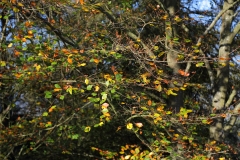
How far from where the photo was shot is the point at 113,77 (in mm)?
4457

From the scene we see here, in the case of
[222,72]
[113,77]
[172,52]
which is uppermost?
[172,52]

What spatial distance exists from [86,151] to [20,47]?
358 cm

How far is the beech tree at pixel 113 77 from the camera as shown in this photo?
452 centimetres

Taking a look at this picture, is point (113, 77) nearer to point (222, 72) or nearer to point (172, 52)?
point (172, 52)

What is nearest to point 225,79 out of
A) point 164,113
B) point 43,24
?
point 164,113

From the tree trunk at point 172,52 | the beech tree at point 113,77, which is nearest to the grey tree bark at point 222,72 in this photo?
the beech tree at point 113,77

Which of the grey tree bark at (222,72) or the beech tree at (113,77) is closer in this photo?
the beech tree at (113,77)

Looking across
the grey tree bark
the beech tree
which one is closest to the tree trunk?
the beech tree

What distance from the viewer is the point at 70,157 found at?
730cm

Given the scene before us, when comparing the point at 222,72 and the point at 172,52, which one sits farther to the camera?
the point at 222,72

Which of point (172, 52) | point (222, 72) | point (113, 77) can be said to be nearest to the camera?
point (113, 77)

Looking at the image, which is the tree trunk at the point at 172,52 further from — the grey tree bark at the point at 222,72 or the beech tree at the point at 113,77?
the grey tree bark at the point at 222,72

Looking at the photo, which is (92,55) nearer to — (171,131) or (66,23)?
(66,23)

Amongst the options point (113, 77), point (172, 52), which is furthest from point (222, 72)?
point (113, 77)
